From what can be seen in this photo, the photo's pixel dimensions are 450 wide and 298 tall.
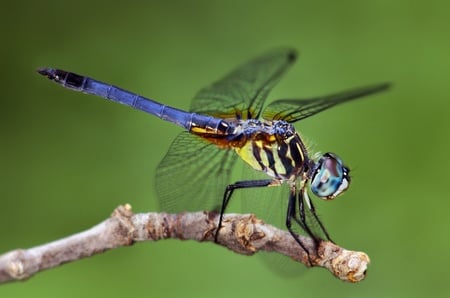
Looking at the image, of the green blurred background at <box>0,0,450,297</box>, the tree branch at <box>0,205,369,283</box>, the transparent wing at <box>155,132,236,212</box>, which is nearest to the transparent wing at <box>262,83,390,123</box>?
the green blurred background at <box>0,0,450,297</box>

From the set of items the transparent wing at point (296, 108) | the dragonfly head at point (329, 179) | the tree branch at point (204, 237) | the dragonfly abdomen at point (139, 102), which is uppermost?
the transparent wing at point (296, 108)

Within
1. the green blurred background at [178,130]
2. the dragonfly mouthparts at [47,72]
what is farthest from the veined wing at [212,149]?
the dragonfly mouthparts at [47,72]

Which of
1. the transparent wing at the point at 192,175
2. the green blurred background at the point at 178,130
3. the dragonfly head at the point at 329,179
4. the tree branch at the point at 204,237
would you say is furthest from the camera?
the green blurred background at the point at 178,130

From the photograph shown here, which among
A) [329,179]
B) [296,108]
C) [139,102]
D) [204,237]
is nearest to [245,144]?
[296,108]

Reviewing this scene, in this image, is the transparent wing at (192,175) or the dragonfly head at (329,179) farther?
the dragonfly head at (329,179)

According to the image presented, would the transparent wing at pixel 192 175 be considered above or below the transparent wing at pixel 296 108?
below

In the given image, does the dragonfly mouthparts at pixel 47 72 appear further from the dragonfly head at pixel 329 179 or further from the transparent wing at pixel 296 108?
the dragonfly head at pixel 329 179

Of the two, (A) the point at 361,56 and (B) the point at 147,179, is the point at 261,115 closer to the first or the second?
(B) the point at 147,179

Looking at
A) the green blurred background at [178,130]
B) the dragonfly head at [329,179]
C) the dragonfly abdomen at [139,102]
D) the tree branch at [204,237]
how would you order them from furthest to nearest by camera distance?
1. the green blurred background at [178,130]
2. the dragonfly abdomen at [139,102]
3. the dragonfly head at [329,179]
4. the tree branch at [204,237]

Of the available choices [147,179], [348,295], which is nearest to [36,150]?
[147,179]

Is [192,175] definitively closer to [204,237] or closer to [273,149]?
[273,149]
